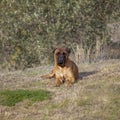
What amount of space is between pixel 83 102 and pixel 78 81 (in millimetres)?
1916

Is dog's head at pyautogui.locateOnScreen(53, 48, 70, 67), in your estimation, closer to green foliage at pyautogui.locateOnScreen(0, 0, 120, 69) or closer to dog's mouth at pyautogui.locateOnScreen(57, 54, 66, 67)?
dog's mouth at pyautogui.locateOnScreen(57, 54, 66, 67)

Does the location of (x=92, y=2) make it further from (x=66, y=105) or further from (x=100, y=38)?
(x=66, y=105)

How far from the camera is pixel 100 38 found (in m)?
18.1

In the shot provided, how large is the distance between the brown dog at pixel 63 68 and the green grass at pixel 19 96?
0.99 metres

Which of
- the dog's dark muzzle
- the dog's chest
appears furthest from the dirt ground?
the dog's dark muzzle

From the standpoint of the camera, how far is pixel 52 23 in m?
17.8

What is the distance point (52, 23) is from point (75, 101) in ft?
26.8

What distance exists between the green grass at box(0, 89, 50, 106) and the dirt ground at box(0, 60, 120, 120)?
0.15 m

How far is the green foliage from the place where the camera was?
17422 mm

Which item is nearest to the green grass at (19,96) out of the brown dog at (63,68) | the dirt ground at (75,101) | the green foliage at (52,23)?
the dirt ground at (75,101)

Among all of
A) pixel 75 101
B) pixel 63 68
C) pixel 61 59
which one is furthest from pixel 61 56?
pixel 75 101

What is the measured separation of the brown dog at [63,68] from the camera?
11.5m

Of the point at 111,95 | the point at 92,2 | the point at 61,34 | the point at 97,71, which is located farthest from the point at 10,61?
the point at 111,95

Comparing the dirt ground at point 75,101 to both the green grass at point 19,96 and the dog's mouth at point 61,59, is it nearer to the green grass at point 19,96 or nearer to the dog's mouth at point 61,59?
the green grass at point 19,96
